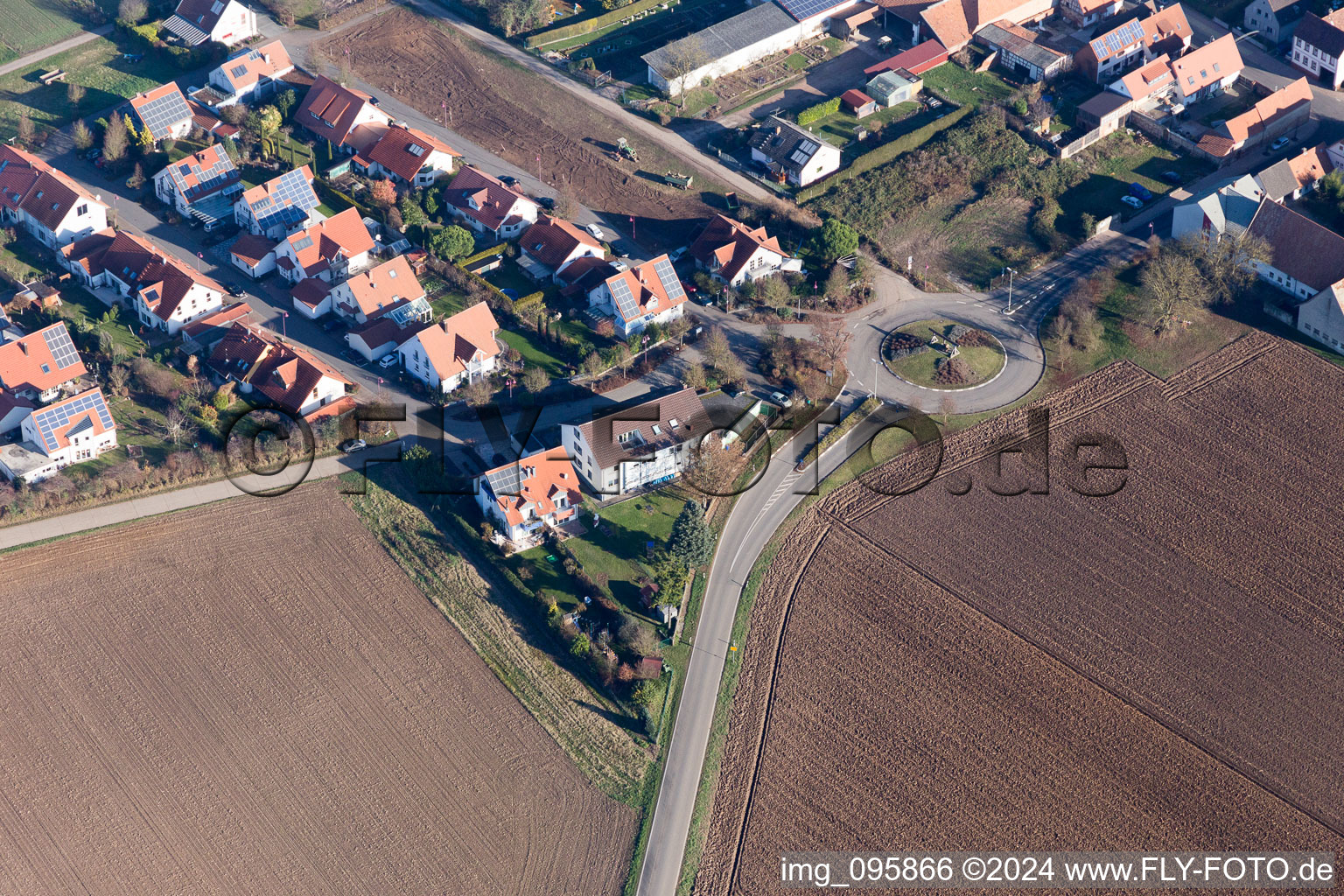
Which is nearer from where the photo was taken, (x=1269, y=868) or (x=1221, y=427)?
(x=1269, y=868)

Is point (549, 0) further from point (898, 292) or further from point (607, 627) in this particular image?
point (607, 627)

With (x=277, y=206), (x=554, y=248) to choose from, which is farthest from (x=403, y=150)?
(x=554, y=248)

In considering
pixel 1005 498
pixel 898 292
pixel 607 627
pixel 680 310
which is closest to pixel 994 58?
pixel 898 292

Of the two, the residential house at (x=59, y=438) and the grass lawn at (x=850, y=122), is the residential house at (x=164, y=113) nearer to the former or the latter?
the residential house at (x=59, y=438)

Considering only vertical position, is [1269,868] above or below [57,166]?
below

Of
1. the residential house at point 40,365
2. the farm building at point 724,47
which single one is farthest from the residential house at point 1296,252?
the residential house at point 40,365

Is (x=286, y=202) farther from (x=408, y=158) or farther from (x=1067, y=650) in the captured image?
(x=1067, y=650)
